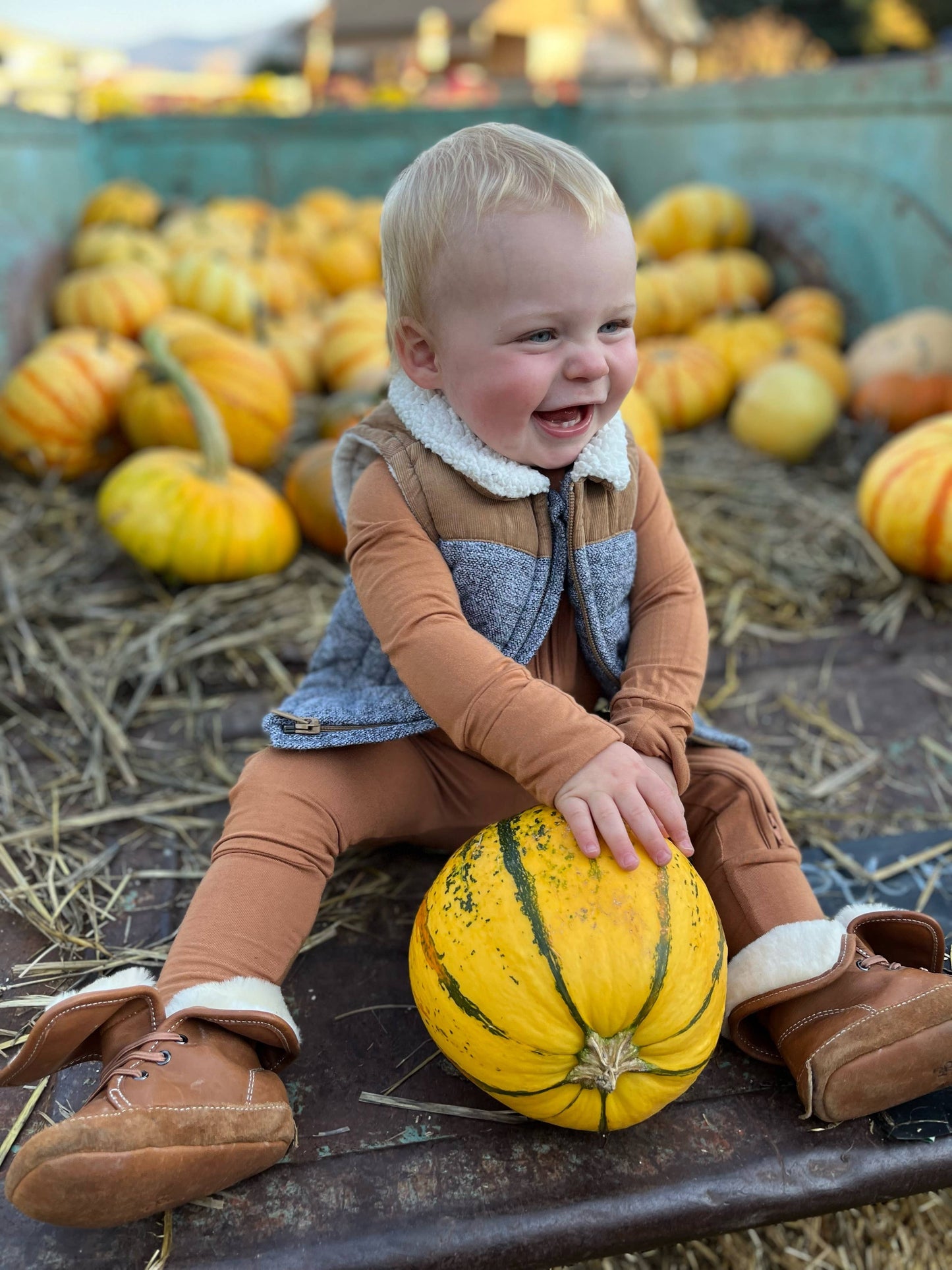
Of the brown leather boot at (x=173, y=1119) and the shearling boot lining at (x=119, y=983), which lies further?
the shearling boot lining at (x=119, y=983)

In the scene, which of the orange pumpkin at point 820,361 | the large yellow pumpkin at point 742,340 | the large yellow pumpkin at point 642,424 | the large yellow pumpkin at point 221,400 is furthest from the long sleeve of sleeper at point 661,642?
the large yellow pumpkin at point 742,340

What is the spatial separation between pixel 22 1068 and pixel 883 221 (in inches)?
194

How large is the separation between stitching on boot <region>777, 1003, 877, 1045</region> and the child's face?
3.06ft

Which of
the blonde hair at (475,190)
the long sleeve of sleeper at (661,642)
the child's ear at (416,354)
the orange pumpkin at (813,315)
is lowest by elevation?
the orange pumpkin at (813,315)

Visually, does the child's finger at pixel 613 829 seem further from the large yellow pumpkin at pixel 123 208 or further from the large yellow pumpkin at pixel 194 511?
the large yellow pumpkin at pixel 123 208

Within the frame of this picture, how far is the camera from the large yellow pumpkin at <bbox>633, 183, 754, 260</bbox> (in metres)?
5.69

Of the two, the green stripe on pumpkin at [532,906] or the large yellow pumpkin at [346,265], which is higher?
the green stripe on pumpkin at [532,906]

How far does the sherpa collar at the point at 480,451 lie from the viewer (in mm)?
1657

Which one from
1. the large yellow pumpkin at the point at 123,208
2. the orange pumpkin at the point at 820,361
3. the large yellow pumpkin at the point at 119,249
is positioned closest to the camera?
the orange pumpkin at the point at 820,361

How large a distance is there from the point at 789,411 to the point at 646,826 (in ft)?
10.5

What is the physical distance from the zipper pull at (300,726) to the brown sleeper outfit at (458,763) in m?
0.04

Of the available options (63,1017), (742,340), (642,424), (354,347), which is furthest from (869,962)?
(742,340)

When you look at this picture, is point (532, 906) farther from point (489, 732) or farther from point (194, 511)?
point (194, 511)

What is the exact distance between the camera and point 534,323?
149 centimetres
